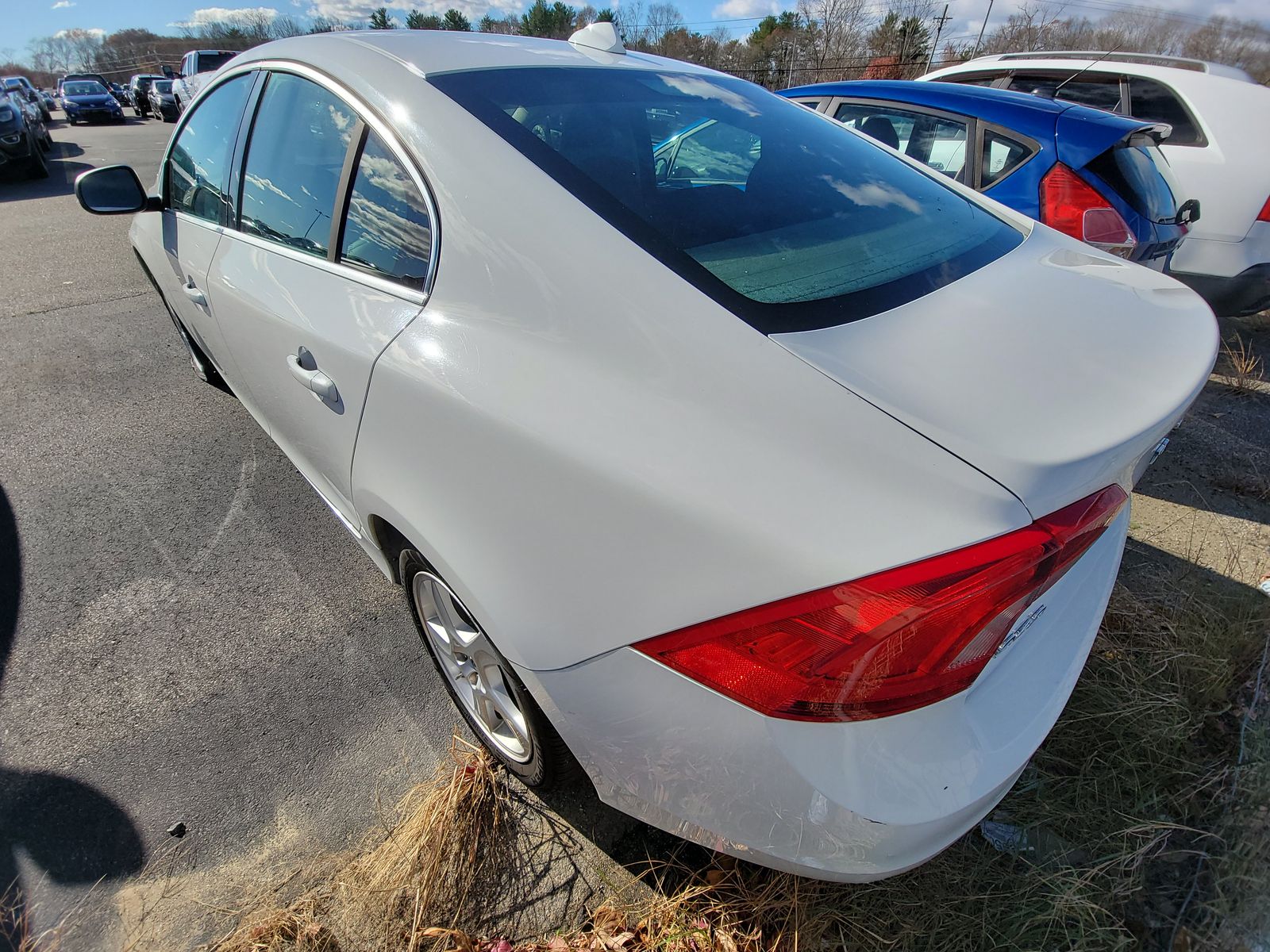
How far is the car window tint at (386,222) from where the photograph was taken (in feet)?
4.91

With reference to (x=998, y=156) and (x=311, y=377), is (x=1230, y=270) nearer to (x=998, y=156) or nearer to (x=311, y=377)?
(x=998, y=156)

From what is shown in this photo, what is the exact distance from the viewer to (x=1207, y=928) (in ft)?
4.87

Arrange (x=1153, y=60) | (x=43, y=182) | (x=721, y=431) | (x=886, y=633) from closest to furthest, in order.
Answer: (x=886, y=633) → (x=721, y=431) → (x=1153, y=60) → (x=43, y=182)

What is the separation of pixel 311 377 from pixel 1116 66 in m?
6.46

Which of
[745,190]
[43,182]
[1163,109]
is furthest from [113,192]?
[43,182]

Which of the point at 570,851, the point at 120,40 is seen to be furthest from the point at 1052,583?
the point at 120,40

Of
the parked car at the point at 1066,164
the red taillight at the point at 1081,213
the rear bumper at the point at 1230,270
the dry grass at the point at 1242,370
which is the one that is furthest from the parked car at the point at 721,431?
the rear bumper at the point at 1230,270

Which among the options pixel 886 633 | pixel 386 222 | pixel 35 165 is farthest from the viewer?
pixel 35 165

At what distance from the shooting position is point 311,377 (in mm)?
1734

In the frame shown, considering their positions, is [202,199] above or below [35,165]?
above

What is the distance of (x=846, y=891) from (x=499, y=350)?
1448mm

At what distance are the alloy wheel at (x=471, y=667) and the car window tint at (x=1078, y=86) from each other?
5937 mm

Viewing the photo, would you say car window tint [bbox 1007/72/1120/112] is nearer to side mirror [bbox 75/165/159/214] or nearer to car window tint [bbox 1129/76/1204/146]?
car window tint [bbox 1129/76/1204/146]

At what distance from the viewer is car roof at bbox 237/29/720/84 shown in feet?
5.45
